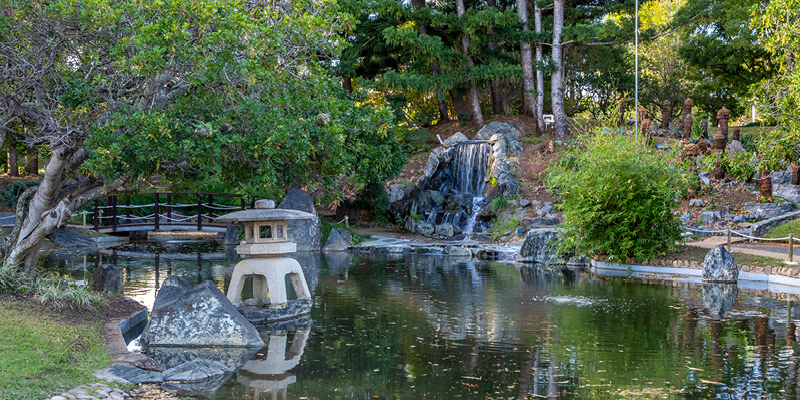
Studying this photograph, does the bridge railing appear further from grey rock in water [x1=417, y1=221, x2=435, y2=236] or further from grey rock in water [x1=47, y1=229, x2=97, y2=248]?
grey rock in water [x1=417, y1=221, x2=435, y2=236]

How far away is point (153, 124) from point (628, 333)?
7157 millimetres

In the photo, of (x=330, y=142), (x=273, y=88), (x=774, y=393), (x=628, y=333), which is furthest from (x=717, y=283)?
(x=273, y=88)

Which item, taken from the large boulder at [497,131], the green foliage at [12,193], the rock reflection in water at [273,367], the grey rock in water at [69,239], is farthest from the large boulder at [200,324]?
the green foliage at [12,193]

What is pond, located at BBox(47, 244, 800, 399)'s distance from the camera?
712cm

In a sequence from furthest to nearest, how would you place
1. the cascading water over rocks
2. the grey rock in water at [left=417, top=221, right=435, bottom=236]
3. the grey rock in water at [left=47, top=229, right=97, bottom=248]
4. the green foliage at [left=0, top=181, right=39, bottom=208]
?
the green foliage at [left=0, top=181, right=39, bottom=208] → the cascading water over rocks → the grey rock in water at [left=417, top=221, right=435, bottom=236] → the grey rock in water at [left=47, top=229, right=97, bottom=248]

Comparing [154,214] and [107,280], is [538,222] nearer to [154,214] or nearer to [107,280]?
[154,214]

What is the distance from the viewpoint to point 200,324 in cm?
898

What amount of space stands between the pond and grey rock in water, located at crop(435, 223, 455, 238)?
29.2 ft

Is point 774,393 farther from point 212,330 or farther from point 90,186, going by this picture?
point 90,186

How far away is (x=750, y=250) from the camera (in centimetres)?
1661

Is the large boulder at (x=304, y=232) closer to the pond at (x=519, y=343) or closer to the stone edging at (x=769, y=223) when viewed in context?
the pond at (x=519, y=343)

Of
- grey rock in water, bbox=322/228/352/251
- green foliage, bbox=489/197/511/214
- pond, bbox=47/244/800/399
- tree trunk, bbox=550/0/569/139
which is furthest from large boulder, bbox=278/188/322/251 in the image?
tree trunk, bbox=550/0/569/139

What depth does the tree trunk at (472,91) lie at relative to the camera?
3008 centimetres

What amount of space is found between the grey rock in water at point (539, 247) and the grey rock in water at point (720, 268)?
4487 mm
